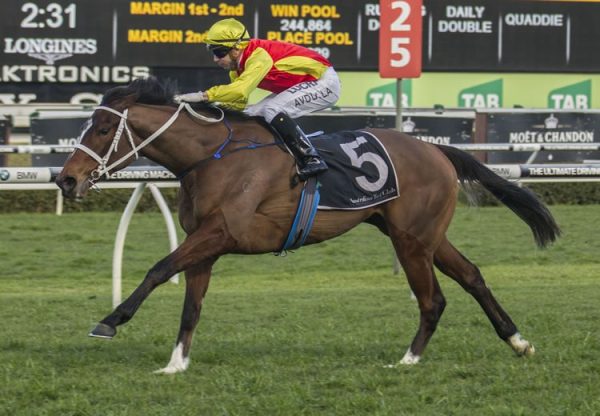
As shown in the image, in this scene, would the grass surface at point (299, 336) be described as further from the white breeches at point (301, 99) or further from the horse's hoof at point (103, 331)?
the white breeches at point (301, 99)

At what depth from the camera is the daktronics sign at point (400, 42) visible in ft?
26.9

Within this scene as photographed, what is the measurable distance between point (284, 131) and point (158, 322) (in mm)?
1693

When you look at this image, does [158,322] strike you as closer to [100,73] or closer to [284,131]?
[284,131]

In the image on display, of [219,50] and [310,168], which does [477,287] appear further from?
[219,50]

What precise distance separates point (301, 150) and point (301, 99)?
404mm

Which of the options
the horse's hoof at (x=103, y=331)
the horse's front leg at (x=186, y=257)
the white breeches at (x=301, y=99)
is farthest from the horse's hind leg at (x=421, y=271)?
the horse's hoof at (x=103, y=331)

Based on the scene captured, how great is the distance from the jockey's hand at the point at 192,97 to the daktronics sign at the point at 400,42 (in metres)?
3.05

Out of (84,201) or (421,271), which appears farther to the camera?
(84,201)

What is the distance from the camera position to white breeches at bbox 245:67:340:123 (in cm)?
555

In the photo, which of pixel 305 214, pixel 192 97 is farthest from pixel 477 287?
pixel 192 97

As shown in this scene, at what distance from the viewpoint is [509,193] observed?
19.7 feet

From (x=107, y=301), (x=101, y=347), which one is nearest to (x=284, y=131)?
(x=101, y=347)

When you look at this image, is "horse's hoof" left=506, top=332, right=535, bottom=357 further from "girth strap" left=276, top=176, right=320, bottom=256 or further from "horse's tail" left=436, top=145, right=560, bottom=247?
"girth strap" left=276, top=176, right=320, bottom=256

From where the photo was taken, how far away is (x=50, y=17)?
50.3 feet
